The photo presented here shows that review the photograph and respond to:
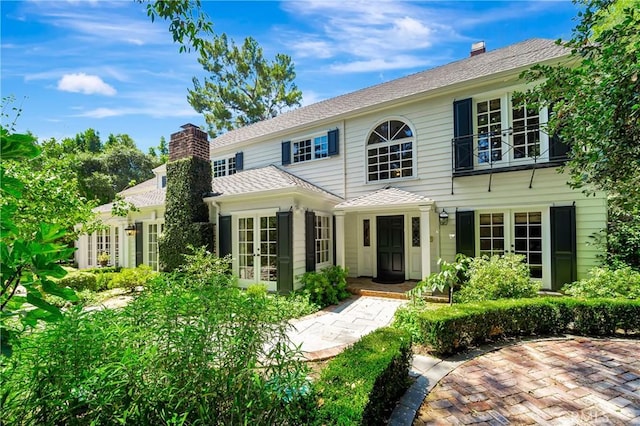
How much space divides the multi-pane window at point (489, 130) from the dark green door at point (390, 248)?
294 cm

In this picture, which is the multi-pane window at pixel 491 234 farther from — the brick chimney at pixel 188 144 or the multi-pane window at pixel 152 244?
the multi-pane window at pixel 152 244

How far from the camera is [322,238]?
28.9 feet

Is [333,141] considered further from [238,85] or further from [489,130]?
[238,85]

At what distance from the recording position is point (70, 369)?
5.58 ft

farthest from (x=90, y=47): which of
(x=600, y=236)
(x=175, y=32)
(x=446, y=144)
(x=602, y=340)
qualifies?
(x=600, y=236)

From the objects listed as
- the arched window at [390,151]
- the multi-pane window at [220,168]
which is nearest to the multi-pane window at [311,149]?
the arched window at [390,151]

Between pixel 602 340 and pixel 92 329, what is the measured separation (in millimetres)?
6950

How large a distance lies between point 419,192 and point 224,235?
619 cm

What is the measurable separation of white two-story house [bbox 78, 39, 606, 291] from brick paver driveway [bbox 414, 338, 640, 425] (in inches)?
127

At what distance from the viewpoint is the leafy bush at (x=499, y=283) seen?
18.3 feet

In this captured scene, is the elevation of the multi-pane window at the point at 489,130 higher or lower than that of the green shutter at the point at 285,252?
higher

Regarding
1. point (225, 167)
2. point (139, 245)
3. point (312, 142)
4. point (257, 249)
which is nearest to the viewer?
point (257, 249)

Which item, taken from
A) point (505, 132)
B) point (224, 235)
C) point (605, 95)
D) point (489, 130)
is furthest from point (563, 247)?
point (224, 235)

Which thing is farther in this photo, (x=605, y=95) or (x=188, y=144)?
(x=188, y=144)
